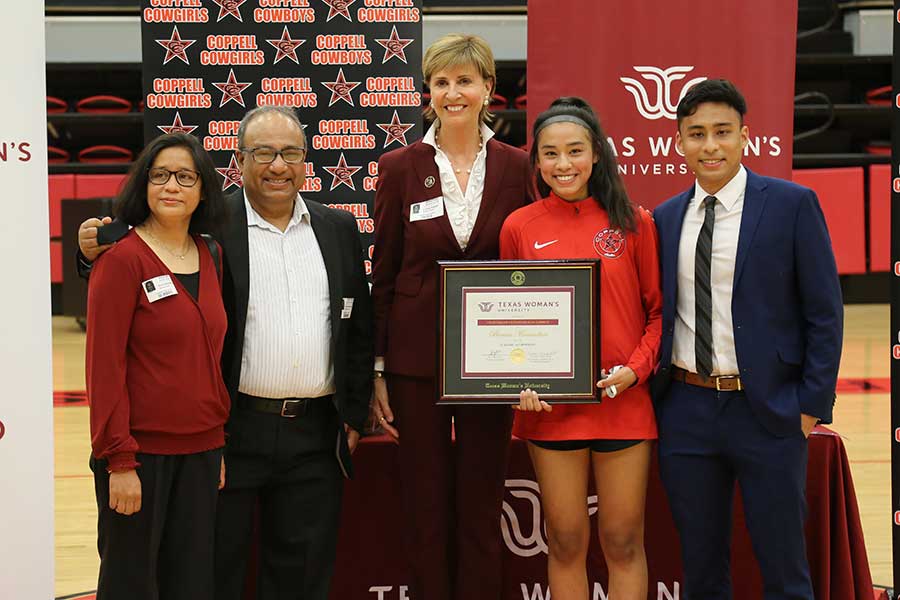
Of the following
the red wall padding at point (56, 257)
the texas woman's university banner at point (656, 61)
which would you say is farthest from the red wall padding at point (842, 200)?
the red wall padding at point (56, 257)

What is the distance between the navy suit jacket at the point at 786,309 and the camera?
107 inches

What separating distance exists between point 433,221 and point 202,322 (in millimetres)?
762

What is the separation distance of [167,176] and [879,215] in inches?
391

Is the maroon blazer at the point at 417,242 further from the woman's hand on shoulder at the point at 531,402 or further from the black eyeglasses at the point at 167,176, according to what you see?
the black eyeglasses at the point at 167,176

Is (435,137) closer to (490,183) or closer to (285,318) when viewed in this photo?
(490,183)

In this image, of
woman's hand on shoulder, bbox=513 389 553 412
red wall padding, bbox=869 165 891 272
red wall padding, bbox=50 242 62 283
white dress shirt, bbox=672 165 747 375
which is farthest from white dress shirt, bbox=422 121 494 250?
red wall padding, bbox=869 165 891 272

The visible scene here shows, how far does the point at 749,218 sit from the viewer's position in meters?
2.78

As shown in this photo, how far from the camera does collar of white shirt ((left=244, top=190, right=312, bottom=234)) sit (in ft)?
9.69

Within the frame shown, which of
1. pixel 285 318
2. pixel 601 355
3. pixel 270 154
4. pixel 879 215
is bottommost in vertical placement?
pixel 601 355

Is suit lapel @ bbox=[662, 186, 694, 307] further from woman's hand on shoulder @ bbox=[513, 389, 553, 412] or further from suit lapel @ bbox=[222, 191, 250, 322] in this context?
suit lapel @ bbox=[222, 191, 250, 322]

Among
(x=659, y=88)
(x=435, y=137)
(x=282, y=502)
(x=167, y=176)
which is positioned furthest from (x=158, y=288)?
(x=659, y=88)

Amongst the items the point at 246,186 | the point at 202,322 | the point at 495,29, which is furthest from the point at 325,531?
the point at 495,29

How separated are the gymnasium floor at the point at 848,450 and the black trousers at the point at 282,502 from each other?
4.49 feet

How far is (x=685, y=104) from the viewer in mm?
2838
